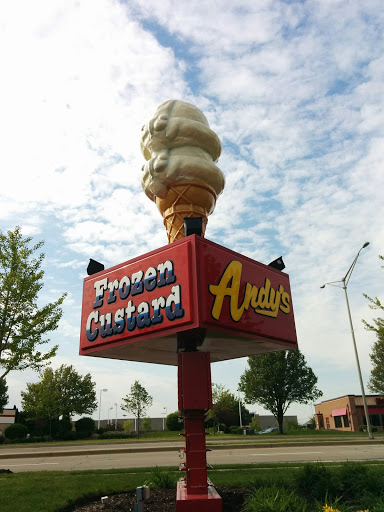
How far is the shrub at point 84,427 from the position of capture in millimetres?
37209

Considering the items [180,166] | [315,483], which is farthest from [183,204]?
[315,483]

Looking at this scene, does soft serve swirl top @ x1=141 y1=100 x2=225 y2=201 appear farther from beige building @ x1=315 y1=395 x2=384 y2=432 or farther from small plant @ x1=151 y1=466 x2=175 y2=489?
beige building @ x1=315 y1=395 x2=384 y2=432

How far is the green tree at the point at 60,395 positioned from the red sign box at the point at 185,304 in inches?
1319

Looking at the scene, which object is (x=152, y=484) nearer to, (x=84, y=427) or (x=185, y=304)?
(x=185, y=304)

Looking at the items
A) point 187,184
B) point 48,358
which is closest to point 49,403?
point 48,358

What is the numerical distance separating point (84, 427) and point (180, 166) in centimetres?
3529

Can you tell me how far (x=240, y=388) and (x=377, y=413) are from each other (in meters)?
19.6

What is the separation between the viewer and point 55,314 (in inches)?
625

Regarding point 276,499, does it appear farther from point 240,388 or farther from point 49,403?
point 49,403

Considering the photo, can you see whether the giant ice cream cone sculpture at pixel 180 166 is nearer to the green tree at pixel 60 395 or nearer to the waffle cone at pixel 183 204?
the waffle cone at pixel 183 204

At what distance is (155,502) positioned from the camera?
25.6 ft

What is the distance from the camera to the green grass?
746 cm

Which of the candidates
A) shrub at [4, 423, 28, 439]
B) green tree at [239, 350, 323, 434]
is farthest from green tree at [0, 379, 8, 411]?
green tree at [239, 350, 323, 434]

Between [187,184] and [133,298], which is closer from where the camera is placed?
[133,298]
